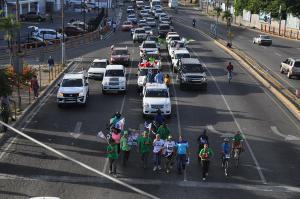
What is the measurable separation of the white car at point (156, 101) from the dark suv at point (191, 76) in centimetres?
660

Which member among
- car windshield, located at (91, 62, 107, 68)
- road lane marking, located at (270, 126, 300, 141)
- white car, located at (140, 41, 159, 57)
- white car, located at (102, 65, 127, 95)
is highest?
white car, located at (140, 41, 159, 57)

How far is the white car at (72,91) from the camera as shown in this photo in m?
31.6

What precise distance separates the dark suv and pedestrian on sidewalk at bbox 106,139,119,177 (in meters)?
16.9

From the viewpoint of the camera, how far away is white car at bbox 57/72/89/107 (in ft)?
104

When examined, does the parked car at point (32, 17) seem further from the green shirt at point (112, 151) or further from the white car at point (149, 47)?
the green shirt at point (112, 151)

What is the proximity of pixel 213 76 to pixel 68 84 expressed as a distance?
48.1 feet

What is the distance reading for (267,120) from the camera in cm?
2961

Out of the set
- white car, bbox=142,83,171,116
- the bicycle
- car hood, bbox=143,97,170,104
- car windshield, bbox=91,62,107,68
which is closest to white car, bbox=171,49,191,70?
car windshield, bbox=91,62,107,68

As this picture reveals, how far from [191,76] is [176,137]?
11.9m

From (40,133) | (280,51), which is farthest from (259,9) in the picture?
(40,133)

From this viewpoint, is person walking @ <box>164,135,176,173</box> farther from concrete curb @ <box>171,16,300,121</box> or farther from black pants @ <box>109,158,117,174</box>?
concrete curb @ <box>171,16,300,121</box>

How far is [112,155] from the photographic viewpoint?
786 inches

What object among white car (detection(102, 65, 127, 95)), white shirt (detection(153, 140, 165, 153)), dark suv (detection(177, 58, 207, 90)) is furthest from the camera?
dark suv (detection(177, 58, 207, 90))

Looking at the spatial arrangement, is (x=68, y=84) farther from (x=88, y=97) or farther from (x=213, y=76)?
(x=213, y=76)
